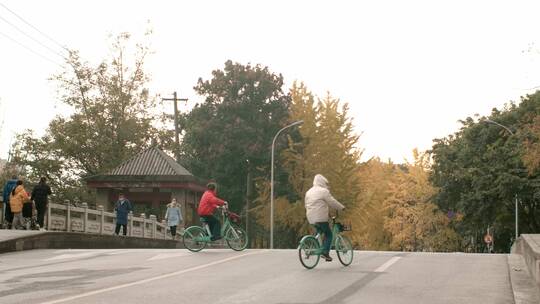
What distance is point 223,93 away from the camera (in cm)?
6128

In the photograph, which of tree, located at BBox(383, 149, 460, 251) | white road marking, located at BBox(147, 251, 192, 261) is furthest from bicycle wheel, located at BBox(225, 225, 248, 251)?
tree, located at BBox(383, 149, 460, 251)

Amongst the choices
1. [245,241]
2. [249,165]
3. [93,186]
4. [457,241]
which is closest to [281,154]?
[249,165]

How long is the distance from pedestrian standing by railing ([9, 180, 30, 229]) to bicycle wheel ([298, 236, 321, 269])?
43.0ft

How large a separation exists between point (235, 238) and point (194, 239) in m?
1.06

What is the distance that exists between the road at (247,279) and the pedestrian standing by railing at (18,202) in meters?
7.55

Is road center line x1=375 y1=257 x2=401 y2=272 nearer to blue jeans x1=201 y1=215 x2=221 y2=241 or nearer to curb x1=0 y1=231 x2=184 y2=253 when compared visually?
blue jeans x1=201 y1=215 x2=221 y2=241

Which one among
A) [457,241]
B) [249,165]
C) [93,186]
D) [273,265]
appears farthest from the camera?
[457,241]

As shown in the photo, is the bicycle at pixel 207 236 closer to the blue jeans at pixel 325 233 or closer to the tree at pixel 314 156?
the blue jeans at pixel 325 233

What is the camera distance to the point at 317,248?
1487 centimetres

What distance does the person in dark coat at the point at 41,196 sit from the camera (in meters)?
26.6

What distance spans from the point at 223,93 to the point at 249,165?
6.29 m

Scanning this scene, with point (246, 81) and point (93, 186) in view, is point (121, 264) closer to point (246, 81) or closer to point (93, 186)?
point (93, 186)

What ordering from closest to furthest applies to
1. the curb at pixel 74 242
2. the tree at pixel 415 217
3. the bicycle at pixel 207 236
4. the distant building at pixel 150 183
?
the bicycle at pixel 207 236, the curb at pixel 74 242, the distant building at pixel 150 183, the tree at pixel 415 217

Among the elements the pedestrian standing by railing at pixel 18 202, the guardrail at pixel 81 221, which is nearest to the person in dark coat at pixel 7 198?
the pedestrian standing by railing at pixel 18 202
